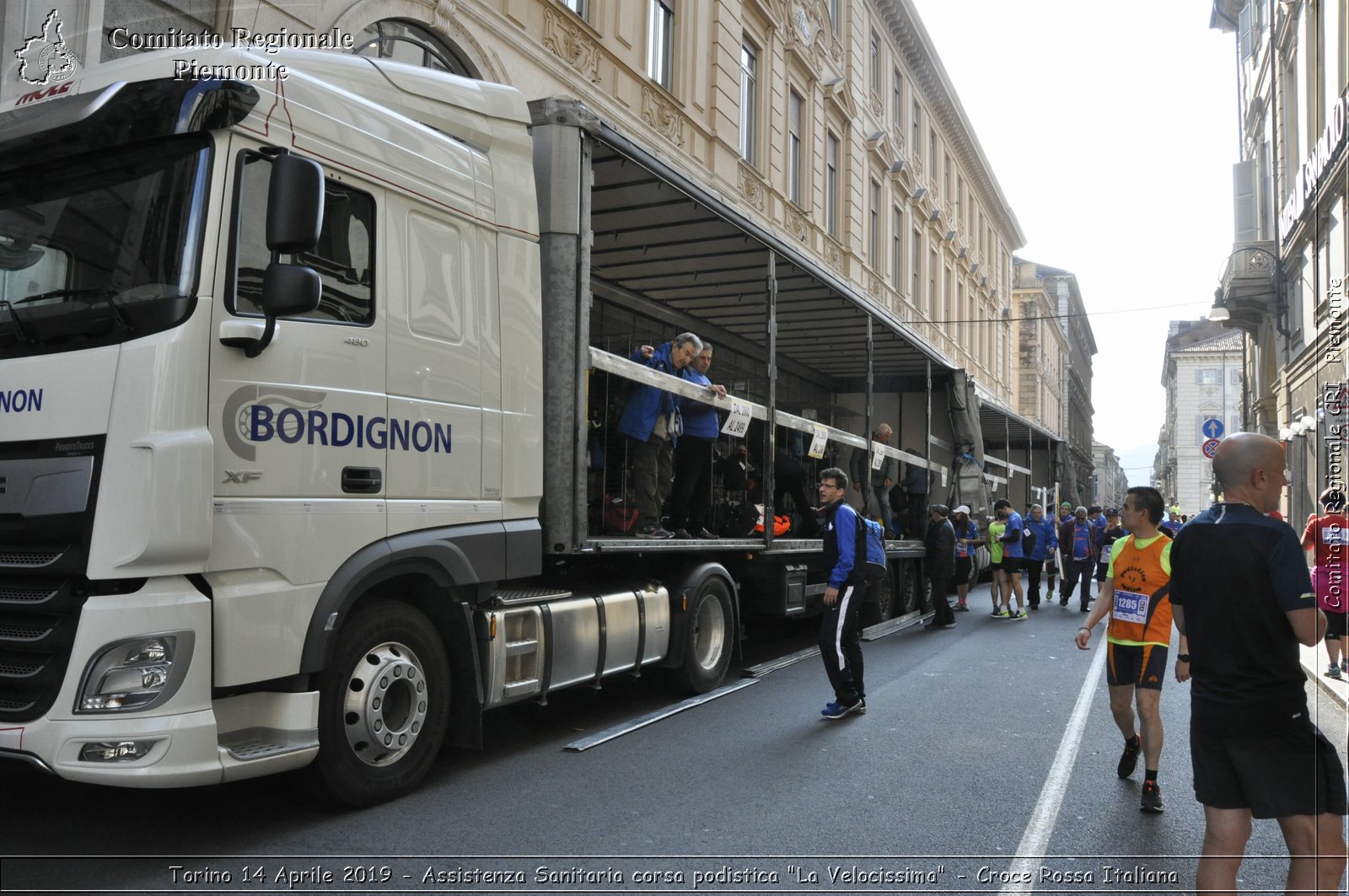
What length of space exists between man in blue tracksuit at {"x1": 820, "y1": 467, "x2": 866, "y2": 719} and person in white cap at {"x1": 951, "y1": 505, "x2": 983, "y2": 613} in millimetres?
8008

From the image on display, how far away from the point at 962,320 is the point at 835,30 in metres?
17.0

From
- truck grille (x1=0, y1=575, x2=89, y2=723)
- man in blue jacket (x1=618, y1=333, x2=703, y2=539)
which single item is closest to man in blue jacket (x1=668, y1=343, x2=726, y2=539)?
man in blue jacket (x1=618, y1=333, x2=703, y2=539)

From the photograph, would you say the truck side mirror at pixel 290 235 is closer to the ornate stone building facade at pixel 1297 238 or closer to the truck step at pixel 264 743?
the truck step at pixel 264 743

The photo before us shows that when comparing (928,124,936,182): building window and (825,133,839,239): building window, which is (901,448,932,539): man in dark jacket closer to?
(825,133,839,239): building window

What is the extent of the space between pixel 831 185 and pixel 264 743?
2347 centimetres

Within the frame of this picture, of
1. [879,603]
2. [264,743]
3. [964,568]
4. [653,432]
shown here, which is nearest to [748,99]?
[964,568]

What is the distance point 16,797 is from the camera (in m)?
4.86

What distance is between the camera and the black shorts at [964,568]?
16245 millimetres

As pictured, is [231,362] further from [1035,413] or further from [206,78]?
[1035,413]

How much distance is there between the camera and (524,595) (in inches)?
236

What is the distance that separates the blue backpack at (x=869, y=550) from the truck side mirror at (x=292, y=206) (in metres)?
4.55

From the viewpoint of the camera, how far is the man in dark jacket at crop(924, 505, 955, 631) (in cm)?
1341

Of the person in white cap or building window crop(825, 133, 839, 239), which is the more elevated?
building window crop(825, 133, 839, 239)

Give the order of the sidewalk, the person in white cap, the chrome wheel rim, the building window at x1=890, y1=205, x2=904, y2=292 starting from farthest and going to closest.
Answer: the building window at x1=890, y1=205, x2=904, y2=292, the person in white cap, the sidewalk, the chrome wheel rim
